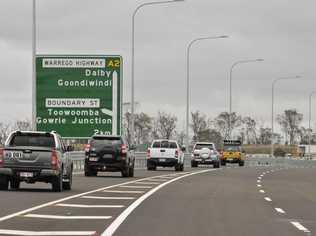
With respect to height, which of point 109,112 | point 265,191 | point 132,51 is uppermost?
point 132,51

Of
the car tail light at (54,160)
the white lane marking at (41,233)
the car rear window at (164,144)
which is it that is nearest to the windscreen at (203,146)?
the car rear window at (164,144)

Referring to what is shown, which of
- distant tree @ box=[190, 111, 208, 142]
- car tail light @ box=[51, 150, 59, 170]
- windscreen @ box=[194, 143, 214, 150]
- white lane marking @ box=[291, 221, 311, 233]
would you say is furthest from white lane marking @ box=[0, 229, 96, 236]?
distant tree @ box=[190, 111, 208, 142]

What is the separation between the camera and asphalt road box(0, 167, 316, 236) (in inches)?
600

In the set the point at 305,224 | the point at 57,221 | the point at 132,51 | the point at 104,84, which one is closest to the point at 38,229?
the point at 57,221

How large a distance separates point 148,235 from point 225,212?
5.53 m

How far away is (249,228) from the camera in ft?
51.9

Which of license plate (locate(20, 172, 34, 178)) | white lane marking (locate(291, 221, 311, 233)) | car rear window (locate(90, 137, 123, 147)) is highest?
car rear window (locate(90, 137, 123, 147))

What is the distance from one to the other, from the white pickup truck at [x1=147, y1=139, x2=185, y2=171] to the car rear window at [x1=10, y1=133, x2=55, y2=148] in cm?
2622

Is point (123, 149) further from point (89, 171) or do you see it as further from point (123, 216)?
point (123, 216)

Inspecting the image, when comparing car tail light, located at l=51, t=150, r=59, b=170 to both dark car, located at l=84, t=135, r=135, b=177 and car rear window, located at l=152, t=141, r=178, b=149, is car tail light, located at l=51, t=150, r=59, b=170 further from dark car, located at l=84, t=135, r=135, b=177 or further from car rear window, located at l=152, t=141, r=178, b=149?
car rear window, located at l=152, t=141, r=178, b=149

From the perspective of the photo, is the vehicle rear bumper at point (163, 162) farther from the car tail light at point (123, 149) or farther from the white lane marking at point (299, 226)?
the white lane marking at point (299, 226)

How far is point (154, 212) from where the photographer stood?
1909cm

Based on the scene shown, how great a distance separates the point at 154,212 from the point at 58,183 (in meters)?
7.39

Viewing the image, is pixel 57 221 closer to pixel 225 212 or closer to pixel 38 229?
pixel 38 229
